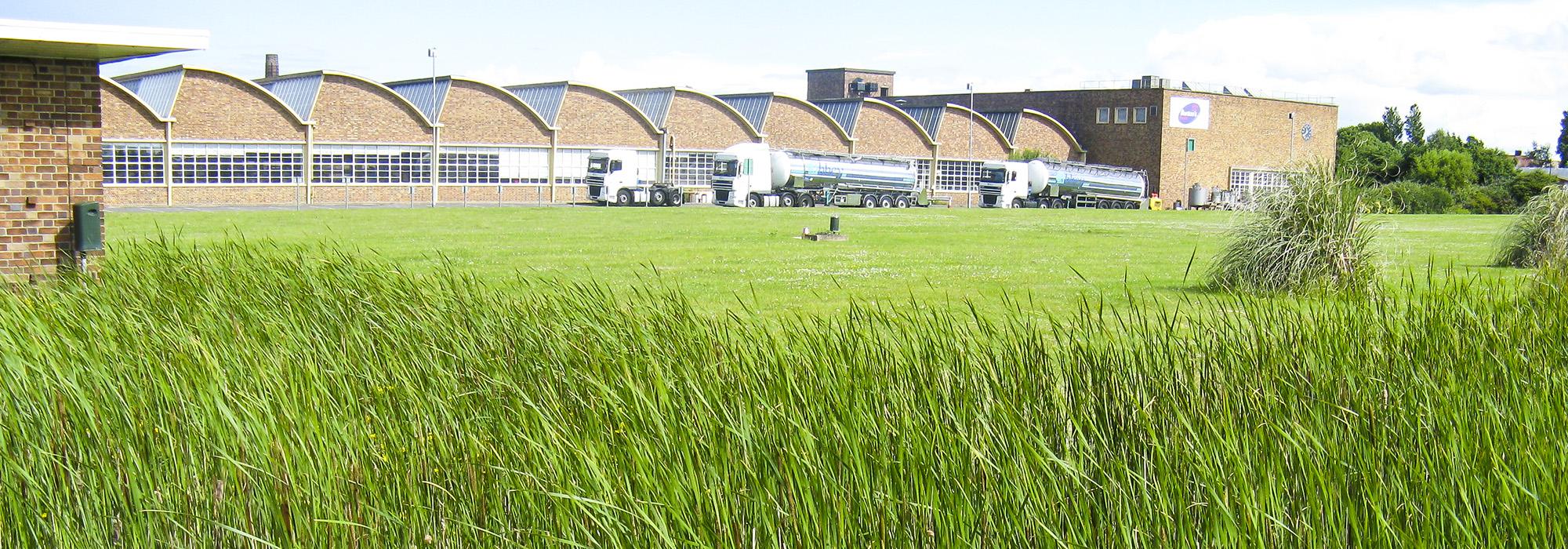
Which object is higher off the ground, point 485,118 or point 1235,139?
point 1235,139

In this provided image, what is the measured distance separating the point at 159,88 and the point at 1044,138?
140ft

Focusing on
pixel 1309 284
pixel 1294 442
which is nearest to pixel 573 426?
pixel 1294 442

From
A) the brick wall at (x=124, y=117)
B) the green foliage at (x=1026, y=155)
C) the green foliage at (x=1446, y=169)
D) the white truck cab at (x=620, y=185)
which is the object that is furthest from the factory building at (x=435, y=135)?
the green foliage at (x=1446, y=169)

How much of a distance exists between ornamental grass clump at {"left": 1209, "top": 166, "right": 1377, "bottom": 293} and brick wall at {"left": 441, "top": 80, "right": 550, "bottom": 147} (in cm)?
4317

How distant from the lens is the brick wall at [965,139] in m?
67.1

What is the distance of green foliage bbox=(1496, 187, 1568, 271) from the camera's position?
1642 centimetres

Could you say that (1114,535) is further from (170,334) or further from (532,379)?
(170,334)

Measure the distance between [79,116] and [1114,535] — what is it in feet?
32.4

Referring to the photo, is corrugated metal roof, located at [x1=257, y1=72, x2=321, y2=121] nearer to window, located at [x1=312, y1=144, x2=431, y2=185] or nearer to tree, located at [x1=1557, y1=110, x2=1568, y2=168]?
window, located at [x1=312, y1=144, x2=431, y2=185]

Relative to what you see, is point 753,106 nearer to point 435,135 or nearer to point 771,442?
point 435,135

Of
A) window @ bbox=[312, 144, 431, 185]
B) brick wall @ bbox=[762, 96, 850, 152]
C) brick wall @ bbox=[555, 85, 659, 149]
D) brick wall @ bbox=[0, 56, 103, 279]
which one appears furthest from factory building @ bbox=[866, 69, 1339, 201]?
brick wall @ bbox=[0, 56, 103, 279]

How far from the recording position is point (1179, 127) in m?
71.6

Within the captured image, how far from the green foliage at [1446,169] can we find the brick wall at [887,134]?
83.0ft

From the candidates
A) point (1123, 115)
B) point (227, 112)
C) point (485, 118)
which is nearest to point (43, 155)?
point (227, 112)
